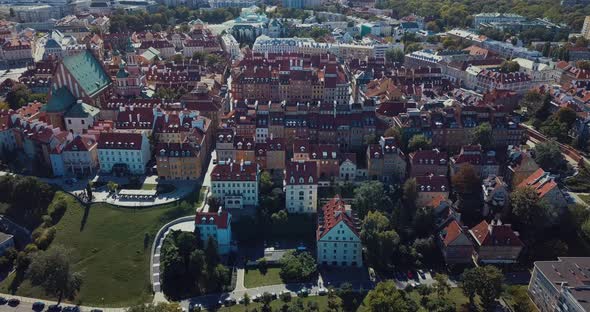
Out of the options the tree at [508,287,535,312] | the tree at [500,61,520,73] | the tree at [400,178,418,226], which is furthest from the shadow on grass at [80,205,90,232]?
the tree at [500,61,520,73]

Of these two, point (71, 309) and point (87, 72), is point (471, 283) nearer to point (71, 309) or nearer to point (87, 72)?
point (71, 309)

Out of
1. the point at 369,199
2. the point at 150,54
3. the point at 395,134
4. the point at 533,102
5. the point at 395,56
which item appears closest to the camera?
the point at 369,199

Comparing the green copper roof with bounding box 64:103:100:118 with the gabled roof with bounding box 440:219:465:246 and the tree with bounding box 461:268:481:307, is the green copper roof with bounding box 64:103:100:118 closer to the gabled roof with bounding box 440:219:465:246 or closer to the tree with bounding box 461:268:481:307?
the gabled roof with bounding box 440:219:465:246

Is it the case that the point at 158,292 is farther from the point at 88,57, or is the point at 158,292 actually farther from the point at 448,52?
the point at 448,52

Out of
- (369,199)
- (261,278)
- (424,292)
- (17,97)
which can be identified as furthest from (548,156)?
(17,97)

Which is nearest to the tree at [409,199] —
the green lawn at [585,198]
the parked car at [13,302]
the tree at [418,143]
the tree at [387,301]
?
the tree at [418,143]
